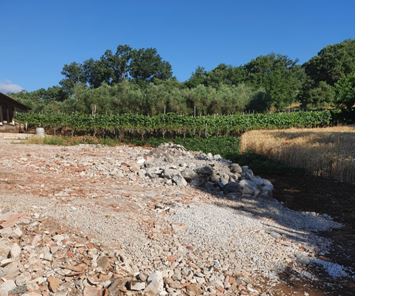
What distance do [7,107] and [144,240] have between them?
1083 inches

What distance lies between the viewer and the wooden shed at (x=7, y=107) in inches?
1032

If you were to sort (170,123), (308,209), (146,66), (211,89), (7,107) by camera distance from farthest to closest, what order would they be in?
(146,66) < (211,89) < (7,107) < (170,123) < (308,209)

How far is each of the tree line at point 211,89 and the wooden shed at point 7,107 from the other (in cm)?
439

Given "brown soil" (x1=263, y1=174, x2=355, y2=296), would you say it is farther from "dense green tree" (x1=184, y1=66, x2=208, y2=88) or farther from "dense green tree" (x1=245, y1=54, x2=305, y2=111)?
"dense green tree" (x1=184, y1=66, x2=208, y2=88)

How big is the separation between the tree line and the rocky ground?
15.8 m

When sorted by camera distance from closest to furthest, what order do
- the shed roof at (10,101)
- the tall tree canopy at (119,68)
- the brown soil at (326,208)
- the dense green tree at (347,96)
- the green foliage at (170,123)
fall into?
the brown soil at (326,208)
the dense green tree at (347,96)
the green foliage at (170,123)
the shed roof at (10,101)
the tall tree canopy at (119,68)

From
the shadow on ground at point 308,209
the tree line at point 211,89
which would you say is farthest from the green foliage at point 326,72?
the shadow on ground at point 308,209

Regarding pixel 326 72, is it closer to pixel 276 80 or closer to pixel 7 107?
pixel 276 80

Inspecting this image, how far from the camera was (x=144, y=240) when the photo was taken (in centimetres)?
375

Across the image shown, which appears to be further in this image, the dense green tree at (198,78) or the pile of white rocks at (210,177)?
the dense green tree at (198,78)

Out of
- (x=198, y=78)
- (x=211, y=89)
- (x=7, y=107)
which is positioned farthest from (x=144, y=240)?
(x=198, y=78)

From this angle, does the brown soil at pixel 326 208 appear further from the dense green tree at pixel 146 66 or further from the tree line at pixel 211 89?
the dense green tree at pixel 146 66
